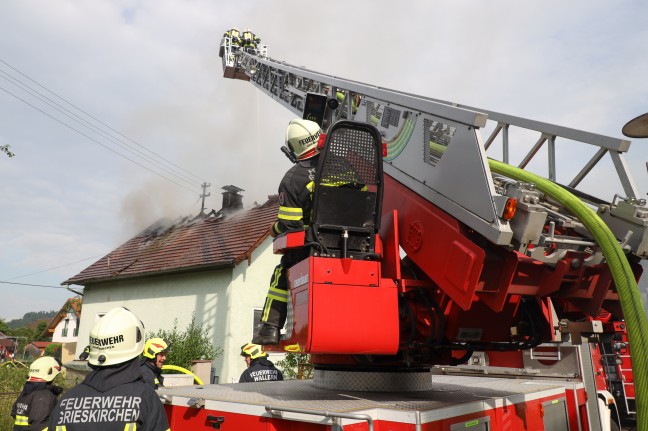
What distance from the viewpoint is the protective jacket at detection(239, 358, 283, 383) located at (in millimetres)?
6824

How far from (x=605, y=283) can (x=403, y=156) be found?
5.04 ft

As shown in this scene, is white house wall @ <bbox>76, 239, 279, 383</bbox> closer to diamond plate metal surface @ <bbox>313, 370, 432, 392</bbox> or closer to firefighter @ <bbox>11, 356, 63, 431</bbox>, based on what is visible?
firefighter @ <bbox>11, 356, 63, 431</bbox>

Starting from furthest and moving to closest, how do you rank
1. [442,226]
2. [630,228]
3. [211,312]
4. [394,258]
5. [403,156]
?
[211,312], [403,156], [394,258], [442,226], [630,228]

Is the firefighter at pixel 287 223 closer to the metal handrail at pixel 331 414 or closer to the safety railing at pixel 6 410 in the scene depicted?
the metal handrail at pixel 331 414

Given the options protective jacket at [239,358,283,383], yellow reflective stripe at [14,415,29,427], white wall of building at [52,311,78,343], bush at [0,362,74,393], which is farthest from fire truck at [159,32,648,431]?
white wall of building at [52,311,78,343]

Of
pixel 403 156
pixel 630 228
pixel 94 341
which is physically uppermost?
pixel 403 156

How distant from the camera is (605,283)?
10.7 feet

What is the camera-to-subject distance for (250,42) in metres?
13.9

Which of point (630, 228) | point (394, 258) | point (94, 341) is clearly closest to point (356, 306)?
point (394, 258)

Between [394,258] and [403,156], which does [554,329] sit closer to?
[394,258]

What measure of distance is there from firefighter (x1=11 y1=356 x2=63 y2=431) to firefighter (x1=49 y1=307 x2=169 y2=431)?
10.2 feet

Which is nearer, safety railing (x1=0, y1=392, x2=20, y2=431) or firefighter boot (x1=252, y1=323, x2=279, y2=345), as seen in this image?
firefighter boot (x1=252, y1=323, x2=279, y2=345)

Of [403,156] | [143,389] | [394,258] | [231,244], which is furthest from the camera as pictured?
[231,244]

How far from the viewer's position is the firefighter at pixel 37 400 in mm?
5035
